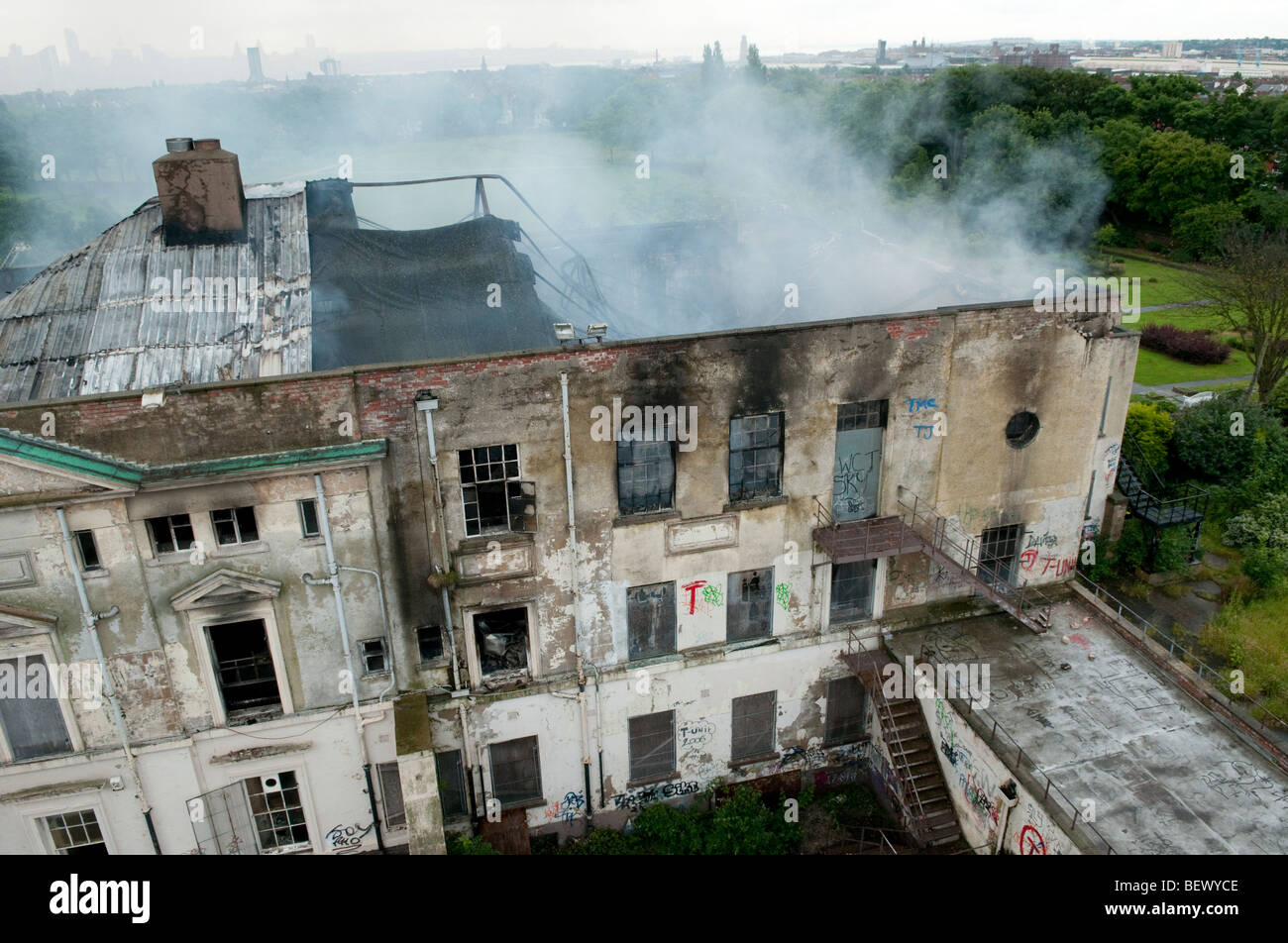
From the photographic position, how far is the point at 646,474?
17547 millimetres

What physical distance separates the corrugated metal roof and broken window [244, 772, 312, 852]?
805 cm

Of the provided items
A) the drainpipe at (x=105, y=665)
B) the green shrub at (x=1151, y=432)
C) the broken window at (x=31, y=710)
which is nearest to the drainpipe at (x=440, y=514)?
the drainpipe at (x=105, y=665)

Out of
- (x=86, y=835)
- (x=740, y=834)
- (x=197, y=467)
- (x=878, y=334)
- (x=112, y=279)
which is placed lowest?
(x=740, y=834)

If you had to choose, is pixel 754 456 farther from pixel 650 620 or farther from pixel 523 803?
pixel 523 803

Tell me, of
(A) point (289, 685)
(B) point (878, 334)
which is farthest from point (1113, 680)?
(A) point (289, 685)

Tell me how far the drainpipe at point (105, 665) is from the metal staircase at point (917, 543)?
1350 cm

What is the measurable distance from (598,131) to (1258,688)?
1235 inches

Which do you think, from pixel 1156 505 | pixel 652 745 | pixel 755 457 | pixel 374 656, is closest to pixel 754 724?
pixel 652 745

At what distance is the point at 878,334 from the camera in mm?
17531

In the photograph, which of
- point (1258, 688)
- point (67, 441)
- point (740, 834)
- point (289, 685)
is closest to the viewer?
point (67, 441)

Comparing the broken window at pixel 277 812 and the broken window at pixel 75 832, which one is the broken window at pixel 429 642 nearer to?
the broken window at pixel 277 812

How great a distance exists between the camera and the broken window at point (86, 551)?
14.8 m

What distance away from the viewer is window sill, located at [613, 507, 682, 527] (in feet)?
57.6

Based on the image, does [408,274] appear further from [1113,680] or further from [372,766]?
[1113,680]
